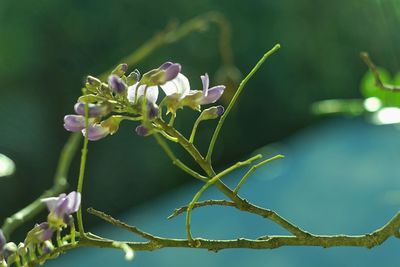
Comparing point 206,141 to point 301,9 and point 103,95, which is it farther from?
point 103,95

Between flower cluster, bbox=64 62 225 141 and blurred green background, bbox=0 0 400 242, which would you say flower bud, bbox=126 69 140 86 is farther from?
blurred green background, bbox=0 0 400 242

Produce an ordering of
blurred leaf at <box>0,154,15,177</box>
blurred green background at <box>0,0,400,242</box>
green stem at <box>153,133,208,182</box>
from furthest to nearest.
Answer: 1. blurred green background at <box>0,0,400,242</box>
2. blurred leaf at <box>0,154,15,177</box>
3. green stem at <box>153,133,208,182</box>

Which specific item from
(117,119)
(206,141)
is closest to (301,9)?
(206,141)

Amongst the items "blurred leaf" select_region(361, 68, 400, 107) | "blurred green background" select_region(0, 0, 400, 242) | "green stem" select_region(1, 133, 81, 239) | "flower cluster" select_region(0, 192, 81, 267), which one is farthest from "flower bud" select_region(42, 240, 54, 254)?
"blurred green background" select_region(0, 0, 400, 242)

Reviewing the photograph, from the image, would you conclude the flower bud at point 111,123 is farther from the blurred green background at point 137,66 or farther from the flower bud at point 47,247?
the blurred green background at point 137,66

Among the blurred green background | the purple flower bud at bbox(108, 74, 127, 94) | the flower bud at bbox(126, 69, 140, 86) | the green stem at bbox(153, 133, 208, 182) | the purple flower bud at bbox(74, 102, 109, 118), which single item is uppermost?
the purple flower bud at bbox(108, 74, 127, 94)

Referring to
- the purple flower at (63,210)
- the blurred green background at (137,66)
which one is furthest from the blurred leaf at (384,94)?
the blurred green background at (137,66)

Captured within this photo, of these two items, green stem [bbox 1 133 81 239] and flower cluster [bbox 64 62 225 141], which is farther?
green stem [bbox 1 133 81 239]
